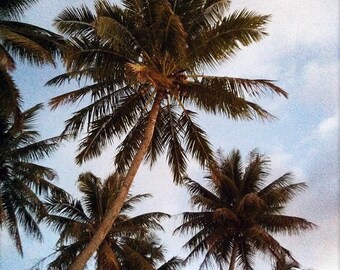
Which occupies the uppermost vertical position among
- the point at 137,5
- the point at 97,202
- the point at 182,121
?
the point at 137,5

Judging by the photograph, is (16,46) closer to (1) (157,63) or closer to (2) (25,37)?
(2) (25,37)

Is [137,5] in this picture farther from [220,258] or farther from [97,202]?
[220,258]

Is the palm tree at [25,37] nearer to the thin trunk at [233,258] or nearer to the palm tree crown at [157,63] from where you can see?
the palm tree crown at [157,63]

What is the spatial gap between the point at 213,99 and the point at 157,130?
246 cm

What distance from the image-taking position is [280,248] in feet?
69.4

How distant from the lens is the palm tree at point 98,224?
20734 mm

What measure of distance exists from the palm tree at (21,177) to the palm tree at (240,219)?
657cm

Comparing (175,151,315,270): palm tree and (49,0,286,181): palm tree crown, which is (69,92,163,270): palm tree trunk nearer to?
(49,0,286,181): palm tree crown

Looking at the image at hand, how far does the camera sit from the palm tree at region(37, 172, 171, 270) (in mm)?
20734

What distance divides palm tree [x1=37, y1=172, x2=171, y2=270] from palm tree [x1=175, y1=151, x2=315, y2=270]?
6.72 ft

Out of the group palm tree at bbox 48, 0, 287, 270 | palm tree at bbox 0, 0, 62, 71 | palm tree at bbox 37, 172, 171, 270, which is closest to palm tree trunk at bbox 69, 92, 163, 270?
palm tree at bbox 48, 0, 287, 270

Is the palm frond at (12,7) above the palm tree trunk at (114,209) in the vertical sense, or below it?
above

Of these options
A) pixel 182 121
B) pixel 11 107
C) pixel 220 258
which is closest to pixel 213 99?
pixel 182 121

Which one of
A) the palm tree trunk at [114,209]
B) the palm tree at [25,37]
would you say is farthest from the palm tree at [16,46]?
the palm tree trunk at [114,209]
